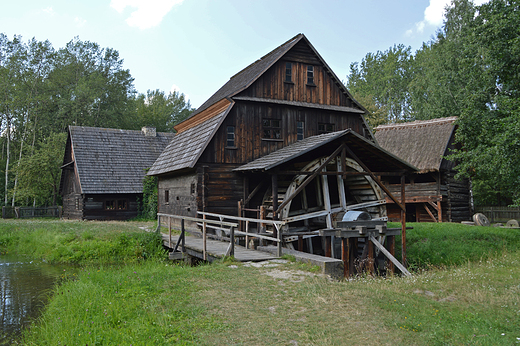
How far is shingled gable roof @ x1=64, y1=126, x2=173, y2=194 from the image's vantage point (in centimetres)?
2636

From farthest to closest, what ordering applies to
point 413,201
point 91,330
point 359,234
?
1. point 413,201
2. point 359,234
3. point 91,330

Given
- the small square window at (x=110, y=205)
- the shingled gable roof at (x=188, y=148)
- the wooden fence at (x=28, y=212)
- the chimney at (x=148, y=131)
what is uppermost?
the chimney at (x=148, y=131)

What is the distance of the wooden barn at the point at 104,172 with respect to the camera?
2617 centimetres

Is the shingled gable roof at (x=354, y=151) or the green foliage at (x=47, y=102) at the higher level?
the green foliage at (x=47, y=102)

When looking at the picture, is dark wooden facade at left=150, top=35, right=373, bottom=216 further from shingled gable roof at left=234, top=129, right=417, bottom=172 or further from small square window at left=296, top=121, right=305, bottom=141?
shingled gable roof at left=234, top=129, right=417, bottom=172

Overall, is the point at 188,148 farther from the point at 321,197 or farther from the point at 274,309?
the point at 274,309

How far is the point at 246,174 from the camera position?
16.2m

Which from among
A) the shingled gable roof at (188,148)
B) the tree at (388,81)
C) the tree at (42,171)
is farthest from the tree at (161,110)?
the shingled gable roof at (188,148)

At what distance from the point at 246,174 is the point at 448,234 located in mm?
8762

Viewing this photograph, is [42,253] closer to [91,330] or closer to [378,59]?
[91,330]

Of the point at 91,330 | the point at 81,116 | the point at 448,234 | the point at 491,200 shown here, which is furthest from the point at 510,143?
the point at 81,116

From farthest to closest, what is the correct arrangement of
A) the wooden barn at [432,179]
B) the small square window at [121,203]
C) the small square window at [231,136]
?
the small square window at [121,203] < the wooden barn at [432,179] < the small square window at [231,136]

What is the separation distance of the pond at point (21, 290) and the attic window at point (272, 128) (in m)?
9.04

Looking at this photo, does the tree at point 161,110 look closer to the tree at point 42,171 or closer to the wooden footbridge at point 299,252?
the tree at point 42,171
